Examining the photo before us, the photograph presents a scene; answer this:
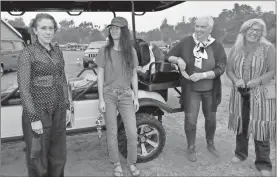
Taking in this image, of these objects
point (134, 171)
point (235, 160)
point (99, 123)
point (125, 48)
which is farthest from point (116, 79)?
point (235, 160)

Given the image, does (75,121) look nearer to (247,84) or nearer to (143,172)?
(143,172)

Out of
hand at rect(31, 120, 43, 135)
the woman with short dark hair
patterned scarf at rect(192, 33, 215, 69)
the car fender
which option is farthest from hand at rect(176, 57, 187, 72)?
hand at rect(31, 120, 43, 135)

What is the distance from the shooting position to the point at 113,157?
3100mm

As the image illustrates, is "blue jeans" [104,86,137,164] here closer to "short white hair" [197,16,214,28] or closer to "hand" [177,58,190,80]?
"hand" [177,58,190,80]

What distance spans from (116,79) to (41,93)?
35.2 inches

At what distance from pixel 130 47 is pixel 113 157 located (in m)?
1.29

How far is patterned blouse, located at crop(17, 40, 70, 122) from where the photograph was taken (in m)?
2.19

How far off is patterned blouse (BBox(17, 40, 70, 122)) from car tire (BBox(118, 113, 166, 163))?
116cm

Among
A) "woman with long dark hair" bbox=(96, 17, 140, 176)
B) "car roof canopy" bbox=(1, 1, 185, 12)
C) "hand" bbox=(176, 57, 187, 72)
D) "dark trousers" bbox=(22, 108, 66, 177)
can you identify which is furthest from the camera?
"car roof canopy" bbox=(1, 1, 185, 12)

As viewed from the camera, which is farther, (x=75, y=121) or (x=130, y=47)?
(x=75, y=121)

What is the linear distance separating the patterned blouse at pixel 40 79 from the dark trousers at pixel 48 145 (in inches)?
3.4

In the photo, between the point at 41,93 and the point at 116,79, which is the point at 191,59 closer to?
the point at 116,79

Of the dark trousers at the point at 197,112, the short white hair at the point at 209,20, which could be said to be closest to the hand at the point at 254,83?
the dark trousers at the point at 197,112

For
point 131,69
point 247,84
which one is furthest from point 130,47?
point 247,84
